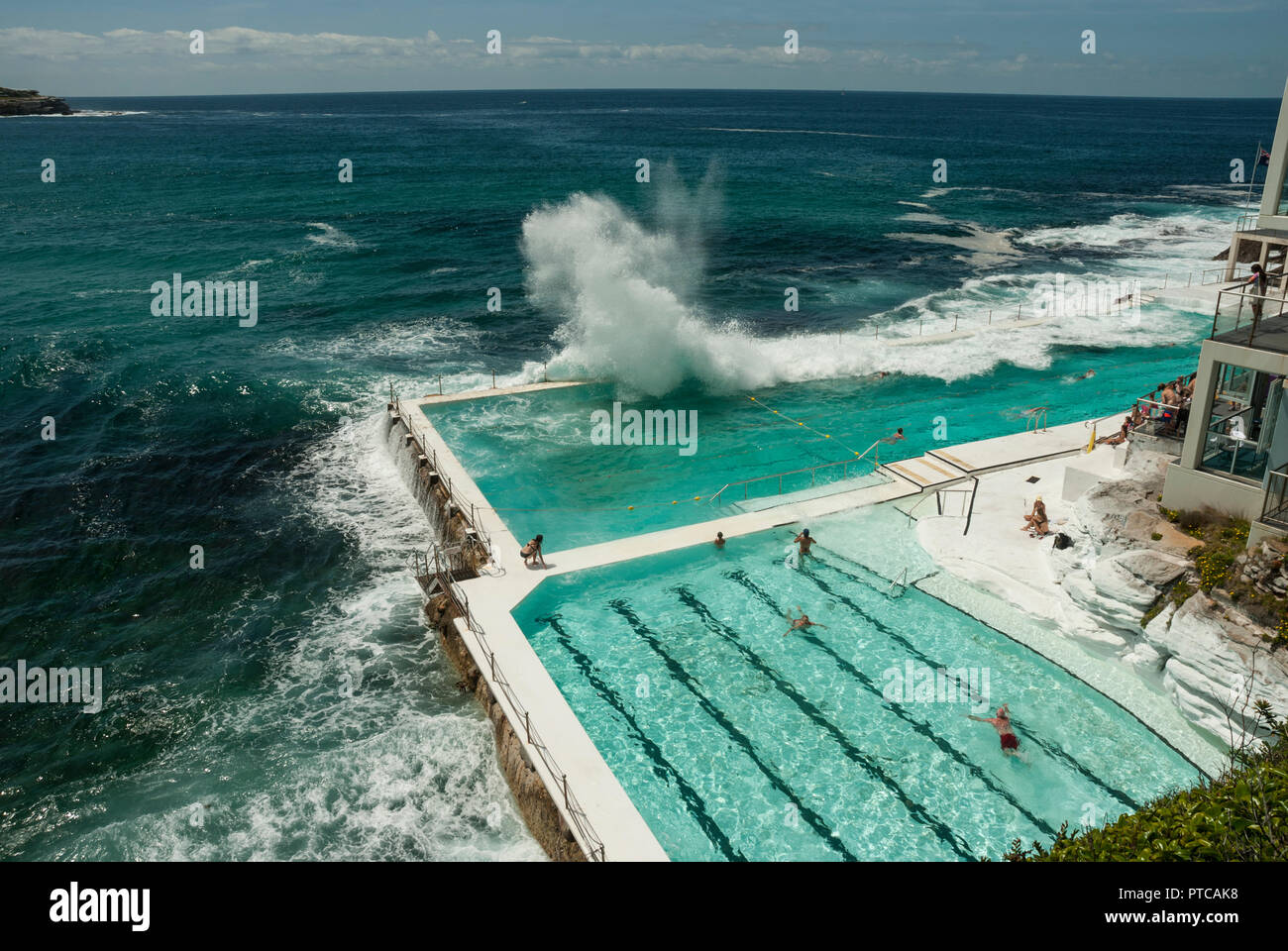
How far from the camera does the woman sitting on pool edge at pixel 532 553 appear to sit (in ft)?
A: 61.1

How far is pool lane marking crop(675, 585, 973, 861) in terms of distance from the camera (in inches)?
483

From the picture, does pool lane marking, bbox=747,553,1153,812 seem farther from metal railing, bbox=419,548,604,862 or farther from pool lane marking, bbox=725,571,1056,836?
metal railing, bbox=419,548,604,862

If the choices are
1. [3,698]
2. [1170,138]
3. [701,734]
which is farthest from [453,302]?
[1170,138]

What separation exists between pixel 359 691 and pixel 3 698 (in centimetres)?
763

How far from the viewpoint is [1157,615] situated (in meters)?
14.5

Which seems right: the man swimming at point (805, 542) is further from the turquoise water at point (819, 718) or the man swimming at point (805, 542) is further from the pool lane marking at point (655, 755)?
the pool lane marking at point (655, 755)

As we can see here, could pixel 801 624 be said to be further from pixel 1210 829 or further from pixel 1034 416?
pixel 1034 416

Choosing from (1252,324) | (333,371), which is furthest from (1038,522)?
(333,371)

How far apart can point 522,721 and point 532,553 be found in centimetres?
517

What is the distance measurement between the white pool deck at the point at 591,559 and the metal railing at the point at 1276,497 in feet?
27.1
